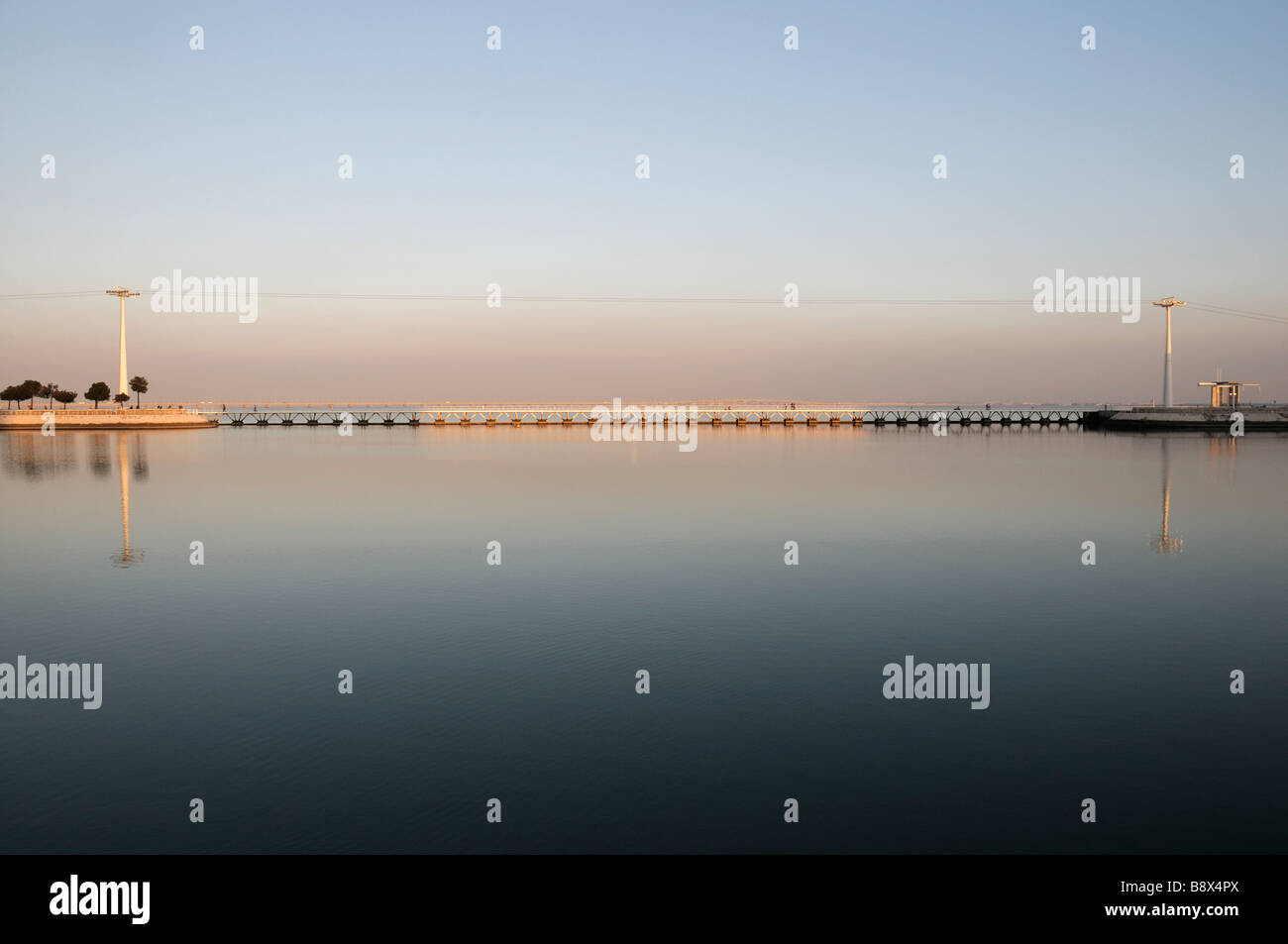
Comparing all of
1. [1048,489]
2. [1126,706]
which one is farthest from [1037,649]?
[1048,489]

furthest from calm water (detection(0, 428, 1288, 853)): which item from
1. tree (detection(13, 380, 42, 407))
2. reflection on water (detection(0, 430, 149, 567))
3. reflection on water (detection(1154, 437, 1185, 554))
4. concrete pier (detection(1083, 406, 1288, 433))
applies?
tree (detection(13, 380, 42, 407))

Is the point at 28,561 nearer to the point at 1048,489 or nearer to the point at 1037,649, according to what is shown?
the point at 1037,649

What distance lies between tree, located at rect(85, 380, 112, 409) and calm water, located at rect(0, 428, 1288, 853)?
13676 cm

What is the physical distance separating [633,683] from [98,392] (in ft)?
547

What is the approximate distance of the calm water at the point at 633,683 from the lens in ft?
34.2

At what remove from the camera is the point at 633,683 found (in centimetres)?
1518

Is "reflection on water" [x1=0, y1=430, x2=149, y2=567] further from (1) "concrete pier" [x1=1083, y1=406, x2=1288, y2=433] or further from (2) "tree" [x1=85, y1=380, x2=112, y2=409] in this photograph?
(1) "concrete pier" [x1=1083, y1=406, x2=1288, y2=433]

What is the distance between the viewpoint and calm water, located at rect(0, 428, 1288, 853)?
10.4 metres

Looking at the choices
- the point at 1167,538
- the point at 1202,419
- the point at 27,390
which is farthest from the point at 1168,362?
the point at 27,390

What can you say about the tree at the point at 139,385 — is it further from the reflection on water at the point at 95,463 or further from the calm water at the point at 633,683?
the calm water at the point at 633,683

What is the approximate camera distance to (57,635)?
18.5m

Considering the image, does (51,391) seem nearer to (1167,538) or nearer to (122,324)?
(122,324)
